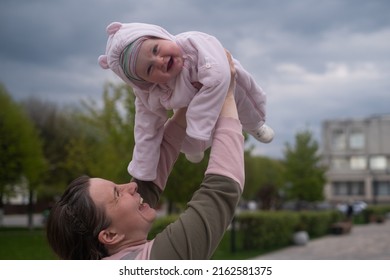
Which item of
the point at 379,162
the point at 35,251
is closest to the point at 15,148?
the point at 35,251

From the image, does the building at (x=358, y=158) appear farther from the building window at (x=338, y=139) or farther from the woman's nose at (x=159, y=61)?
the woman's nose at (x=159, y=61)

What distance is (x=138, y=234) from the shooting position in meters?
1.06

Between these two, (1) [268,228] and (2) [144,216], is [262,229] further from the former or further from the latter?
(2) [144,216]

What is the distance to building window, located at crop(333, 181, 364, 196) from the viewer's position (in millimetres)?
24953

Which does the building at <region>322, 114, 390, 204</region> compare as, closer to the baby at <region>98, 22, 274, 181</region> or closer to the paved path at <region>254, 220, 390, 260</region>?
the paved path at <region>254, 220, 390, 260</region>

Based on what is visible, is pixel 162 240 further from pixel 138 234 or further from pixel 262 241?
pixel 262 241

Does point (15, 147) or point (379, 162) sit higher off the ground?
point (15, 147)

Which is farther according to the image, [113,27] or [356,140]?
[356,140]

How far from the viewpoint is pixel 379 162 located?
69.7ft

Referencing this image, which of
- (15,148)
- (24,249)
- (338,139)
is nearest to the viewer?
(24,249)

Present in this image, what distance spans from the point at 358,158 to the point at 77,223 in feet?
68.5

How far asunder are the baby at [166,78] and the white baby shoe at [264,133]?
0.32 feet

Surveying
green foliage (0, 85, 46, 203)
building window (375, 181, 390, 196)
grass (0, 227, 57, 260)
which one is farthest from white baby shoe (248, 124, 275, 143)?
building window (375, 181, 390, 196)

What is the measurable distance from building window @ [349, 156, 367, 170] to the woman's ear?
20.6m
